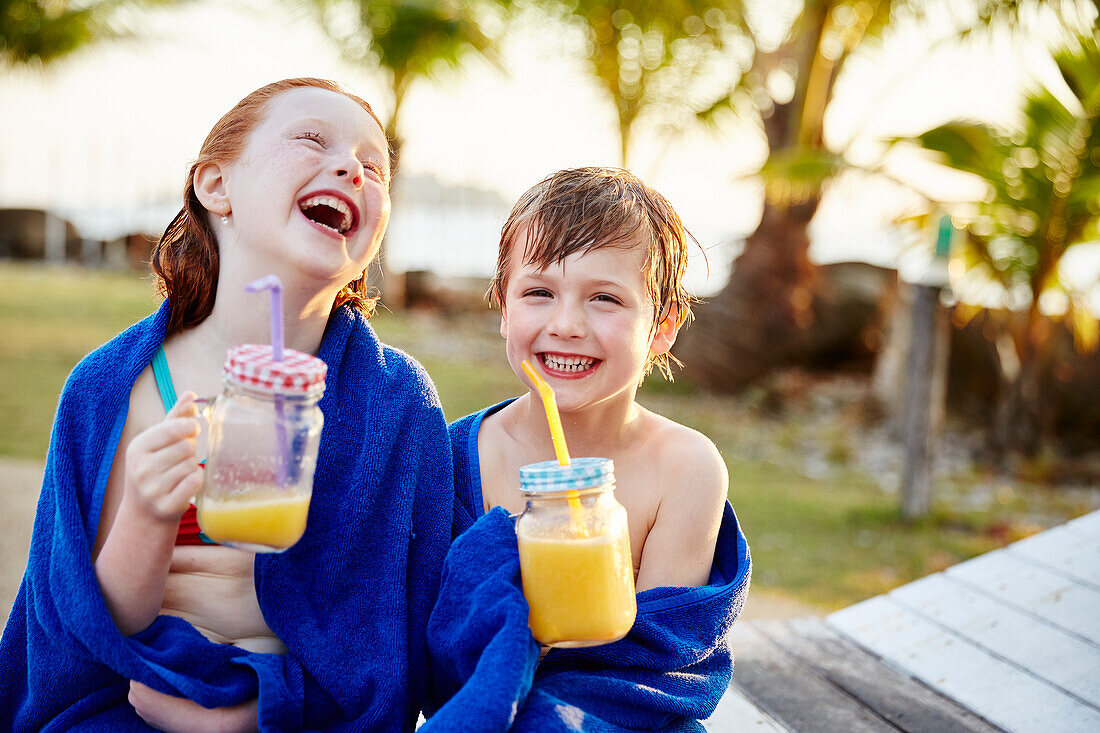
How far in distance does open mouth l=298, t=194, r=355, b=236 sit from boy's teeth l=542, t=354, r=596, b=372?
532mm

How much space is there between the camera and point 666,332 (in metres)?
2.36

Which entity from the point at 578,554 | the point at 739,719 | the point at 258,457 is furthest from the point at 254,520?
the point at 739,719

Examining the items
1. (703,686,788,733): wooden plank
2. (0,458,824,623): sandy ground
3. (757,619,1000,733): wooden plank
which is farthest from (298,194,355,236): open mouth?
(0,458,824,623): sandy ground

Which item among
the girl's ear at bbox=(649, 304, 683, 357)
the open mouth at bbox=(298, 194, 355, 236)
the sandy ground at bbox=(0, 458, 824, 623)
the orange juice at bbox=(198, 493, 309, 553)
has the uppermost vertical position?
the open mouth at bbox=(298, 194, 355, 236)

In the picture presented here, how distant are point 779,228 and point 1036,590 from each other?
25.4ft

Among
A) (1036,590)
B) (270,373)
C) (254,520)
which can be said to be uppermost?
(270,373)

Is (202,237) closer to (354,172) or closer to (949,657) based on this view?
(354,172)

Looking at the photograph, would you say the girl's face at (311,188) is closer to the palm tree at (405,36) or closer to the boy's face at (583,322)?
the boy's face at (583,322)

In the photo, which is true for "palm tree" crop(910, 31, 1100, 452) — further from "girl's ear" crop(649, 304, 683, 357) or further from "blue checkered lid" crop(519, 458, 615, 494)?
"blue checkered lid" crop(519, 458, 615, 494)

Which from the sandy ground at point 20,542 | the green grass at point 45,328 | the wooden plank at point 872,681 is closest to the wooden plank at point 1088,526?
the wooden plank at point 872,681

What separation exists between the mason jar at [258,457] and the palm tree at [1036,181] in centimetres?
703

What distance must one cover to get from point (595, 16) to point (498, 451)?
387 inches

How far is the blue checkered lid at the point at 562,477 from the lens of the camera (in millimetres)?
1595

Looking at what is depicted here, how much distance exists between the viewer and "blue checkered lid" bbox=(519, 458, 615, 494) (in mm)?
1595
